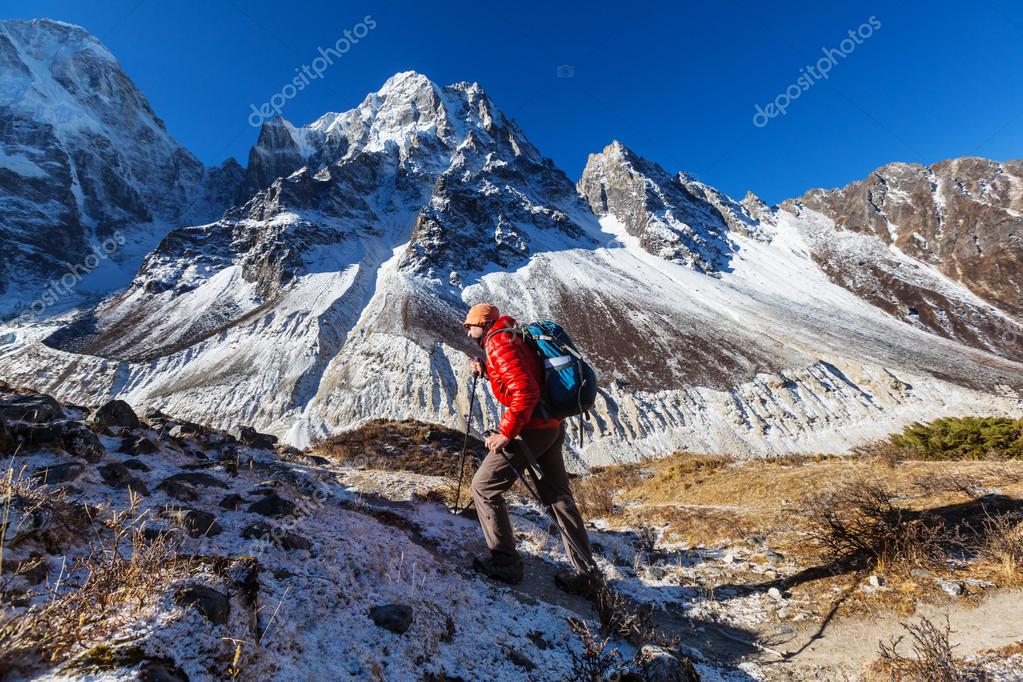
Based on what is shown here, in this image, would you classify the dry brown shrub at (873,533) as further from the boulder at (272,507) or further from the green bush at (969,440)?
the green bush at (969,440)

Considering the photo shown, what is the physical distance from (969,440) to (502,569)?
13490 mm

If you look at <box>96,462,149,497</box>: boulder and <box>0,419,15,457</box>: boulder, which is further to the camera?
<box>0,419,15,457</box>: boulder

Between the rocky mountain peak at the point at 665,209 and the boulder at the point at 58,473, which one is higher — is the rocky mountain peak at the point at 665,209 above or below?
above

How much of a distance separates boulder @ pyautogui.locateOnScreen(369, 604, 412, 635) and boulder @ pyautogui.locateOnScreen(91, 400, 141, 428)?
6.73 meters

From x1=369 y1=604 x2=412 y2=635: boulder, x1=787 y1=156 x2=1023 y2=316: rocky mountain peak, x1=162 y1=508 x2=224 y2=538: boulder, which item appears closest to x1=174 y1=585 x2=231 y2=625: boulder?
x1=369 y1=604 x2=412 y2=635: boulder

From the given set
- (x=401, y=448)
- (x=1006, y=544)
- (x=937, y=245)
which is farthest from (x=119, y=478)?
(x=937, y=245)

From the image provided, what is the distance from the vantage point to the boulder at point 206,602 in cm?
221

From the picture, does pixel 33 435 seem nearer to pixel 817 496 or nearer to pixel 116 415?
pixel 116 415

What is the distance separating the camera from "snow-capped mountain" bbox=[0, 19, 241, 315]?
102 meters

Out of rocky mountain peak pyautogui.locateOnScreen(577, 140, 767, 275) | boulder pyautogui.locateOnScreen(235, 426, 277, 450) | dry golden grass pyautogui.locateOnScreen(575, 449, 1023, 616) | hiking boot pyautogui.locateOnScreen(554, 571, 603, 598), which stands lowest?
dry golden grass pyautogui.locateOnScreen(575, 449, 1023, 616)

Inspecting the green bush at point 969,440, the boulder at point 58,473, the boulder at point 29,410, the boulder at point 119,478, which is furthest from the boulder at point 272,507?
the green bush at point 969,440

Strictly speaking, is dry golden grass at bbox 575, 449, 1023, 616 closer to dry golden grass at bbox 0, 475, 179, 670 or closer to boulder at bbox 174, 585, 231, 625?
boulder at bbox 174, 585, 231, 625

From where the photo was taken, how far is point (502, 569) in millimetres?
4516

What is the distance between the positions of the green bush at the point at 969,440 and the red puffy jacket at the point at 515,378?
10875 millimetres
